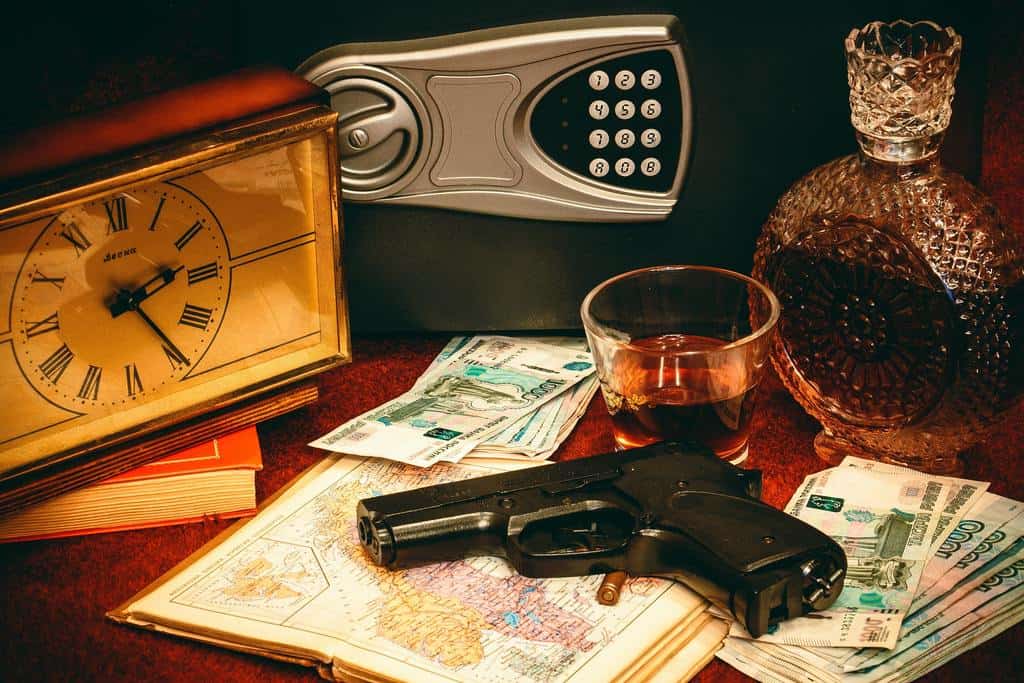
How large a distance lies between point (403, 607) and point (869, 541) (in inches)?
10.8

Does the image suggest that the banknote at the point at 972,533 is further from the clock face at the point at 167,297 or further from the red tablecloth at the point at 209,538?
the clock face at the point at 167,297

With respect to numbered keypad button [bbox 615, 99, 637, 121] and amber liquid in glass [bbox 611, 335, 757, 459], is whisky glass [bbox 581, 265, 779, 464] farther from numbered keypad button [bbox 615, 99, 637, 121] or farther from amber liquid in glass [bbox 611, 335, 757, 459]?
numbered keypad button [bbox 615, 99, 637, 121]

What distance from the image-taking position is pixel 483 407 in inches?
32.6

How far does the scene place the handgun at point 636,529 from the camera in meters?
0.61

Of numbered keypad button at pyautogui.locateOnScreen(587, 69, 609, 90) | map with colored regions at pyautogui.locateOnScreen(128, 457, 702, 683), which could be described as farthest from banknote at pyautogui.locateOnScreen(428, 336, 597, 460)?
numbered keypad button at pyautogui.locateOnScreen(587, 69, 609, 90)

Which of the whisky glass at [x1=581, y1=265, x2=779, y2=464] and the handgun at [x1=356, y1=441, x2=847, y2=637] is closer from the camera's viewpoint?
the handgun at [x1=356, y1=441, x2=847, y2=637]

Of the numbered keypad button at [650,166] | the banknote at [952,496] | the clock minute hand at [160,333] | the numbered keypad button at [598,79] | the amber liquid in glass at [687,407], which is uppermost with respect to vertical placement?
the numbered keypad button at [598,79]

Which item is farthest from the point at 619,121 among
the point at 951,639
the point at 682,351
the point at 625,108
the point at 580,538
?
the point at 951,639

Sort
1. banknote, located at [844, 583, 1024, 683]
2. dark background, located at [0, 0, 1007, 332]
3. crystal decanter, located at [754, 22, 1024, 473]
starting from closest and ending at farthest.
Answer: banknote, located at [844, 583, 1024, 683], crystal decanter, located at [754, 22, 1024, 473], dark background, located at [0, 0, 1007, 332]

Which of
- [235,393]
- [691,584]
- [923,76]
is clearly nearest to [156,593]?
[235,393]

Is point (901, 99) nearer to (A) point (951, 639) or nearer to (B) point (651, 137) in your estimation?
(B) point (651, 137)

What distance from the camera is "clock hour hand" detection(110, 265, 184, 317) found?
0.72 metres

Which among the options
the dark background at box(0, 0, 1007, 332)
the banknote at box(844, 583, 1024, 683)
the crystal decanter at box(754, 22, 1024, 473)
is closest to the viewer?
the banknote at box(844, 583, 1024, 683)

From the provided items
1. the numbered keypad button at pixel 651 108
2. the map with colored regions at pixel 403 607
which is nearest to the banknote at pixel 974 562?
the map with colored regions at pixel 403 607
